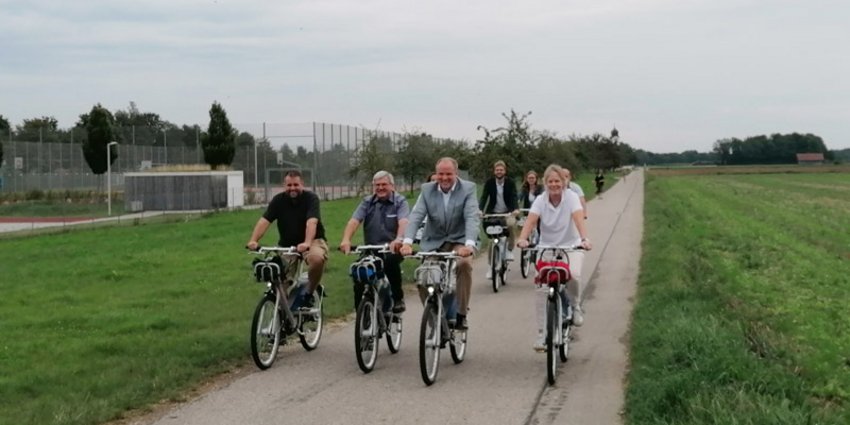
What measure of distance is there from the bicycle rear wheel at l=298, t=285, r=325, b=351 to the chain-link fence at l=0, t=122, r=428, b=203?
43.0m

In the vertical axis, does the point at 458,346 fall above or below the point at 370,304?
below

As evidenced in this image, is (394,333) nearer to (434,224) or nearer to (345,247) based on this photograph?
(345,247)

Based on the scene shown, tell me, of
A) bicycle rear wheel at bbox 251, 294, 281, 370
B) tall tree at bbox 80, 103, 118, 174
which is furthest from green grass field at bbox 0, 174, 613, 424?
tall tree at bbox 80, 103, 118, 174

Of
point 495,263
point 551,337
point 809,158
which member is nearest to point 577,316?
point 551,337

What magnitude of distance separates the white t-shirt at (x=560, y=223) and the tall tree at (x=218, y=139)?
2014 inches

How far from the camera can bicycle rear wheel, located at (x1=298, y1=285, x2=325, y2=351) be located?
32.2 feet

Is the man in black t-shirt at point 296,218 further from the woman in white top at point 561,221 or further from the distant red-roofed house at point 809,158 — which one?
the distant red-roofed house at point 809,158

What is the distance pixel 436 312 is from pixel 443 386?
67 cm

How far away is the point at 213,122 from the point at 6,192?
1196 centimetres

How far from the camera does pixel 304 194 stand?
9758mm

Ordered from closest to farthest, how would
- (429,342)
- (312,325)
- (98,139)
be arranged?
(429,342) < (312,325) < (98,139)

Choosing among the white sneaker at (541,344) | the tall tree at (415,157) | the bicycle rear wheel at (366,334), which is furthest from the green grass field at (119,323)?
the tall tree at (415,157)

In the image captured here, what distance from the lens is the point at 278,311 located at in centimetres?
924

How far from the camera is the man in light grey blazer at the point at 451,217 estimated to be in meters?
9.14
